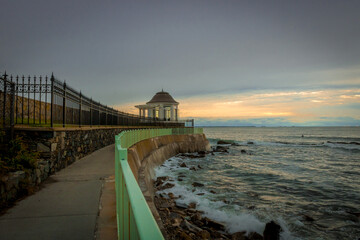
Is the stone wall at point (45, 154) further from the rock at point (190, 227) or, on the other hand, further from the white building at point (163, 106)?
the white building at point (163, 106)

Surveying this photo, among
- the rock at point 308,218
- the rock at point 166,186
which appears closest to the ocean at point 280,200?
the rock at point 308,218

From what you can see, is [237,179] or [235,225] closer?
[235,225]

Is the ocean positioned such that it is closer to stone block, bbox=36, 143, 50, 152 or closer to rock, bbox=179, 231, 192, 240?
rock, bbox=179, 231, 192, 240

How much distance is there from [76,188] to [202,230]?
11.4 ft

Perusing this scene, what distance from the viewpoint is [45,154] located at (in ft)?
22.7

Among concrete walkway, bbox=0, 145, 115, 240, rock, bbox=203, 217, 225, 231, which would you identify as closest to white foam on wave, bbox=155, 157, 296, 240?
rock, bbox=203, 217, 225, 231

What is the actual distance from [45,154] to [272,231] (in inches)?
280

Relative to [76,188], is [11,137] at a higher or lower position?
higher

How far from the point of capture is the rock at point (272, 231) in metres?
6.55

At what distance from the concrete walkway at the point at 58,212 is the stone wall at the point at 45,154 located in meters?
0.28

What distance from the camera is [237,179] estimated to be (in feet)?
45.0

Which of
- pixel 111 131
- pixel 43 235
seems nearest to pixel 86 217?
pixel 43 235

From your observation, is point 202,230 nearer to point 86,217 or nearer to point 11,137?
point 86,217

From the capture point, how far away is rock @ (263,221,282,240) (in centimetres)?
655
